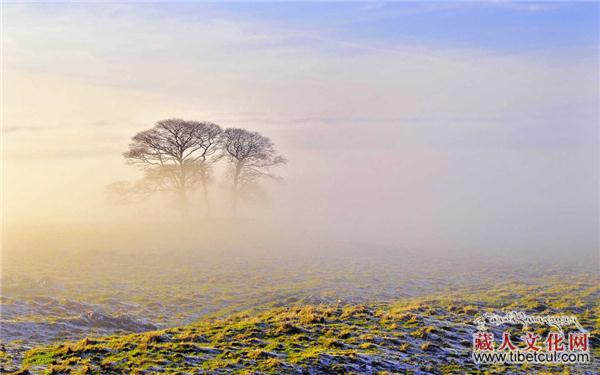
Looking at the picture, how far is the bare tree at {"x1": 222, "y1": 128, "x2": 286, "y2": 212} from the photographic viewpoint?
7406 centimetres

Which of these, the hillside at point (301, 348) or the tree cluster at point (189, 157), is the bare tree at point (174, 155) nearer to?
the tree cluster at point (189, 157)

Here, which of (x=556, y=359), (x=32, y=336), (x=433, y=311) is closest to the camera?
(x=556, y=359)

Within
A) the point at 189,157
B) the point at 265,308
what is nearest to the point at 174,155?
the point at 189,157

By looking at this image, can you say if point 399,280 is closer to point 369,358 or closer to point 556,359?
point 556,359

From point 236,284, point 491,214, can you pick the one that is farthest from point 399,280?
point 491,214

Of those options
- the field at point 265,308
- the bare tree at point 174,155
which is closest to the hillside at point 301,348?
the field at point 265,308

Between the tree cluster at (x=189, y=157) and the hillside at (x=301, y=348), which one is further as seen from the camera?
the tree cluster at (x=189, y=157)

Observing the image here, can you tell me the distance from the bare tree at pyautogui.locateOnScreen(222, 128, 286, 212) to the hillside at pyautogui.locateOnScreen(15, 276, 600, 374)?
48.9 metres

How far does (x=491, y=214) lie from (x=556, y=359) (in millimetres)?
158010

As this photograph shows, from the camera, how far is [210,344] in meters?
20.3

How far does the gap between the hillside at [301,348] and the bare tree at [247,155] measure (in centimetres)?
4886

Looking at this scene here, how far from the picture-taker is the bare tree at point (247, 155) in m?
74.1

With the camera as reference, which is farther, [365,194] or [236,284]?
[365,194]

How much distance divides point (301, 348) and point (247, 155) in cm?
5777
